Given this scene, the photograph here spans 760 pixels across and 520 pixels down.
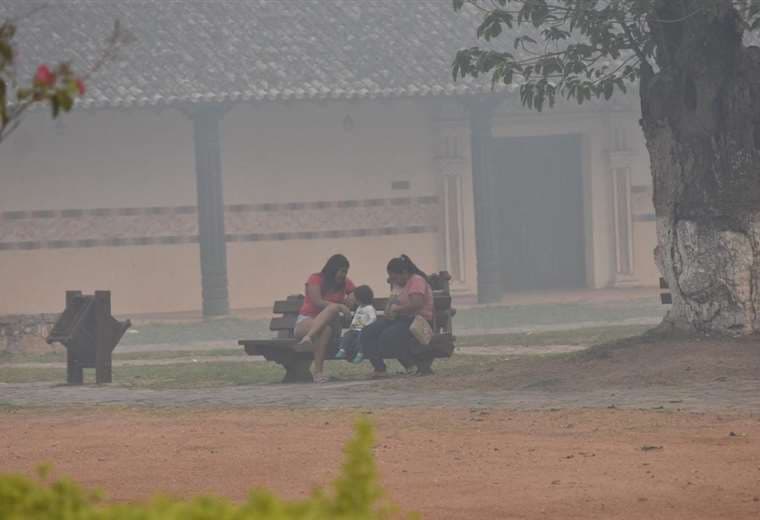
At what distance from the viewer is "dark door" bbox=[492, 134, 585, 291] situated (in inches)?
1226

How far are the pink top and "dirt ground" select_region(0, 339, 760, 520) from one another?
680 mm

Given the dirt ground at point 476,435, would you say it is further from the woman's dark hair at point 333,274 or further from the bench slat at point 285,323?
the bench slat at point 285,323

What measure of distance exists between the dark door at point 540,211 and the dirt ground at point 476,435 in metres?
14.8

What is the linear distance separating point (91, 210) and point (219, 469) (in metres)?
18.8

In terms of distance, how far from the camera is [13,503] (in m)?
4.07

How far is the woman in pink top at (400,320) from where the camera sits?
53.9ft

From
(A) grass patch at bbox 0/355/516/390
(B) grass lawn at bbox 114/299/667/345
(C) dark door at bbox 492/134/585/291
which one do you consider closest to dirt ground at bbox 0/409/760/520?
(A) grass patch at bbox 0/355/516/390

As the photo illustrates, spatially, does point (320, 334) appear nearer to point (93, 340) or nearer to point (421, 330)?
point (421, 330)

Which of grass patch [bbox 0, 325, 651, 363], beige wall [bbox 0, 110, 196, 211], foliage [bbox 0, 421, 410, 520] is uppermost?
beige wall [bbox 0, 110, 196, 211]

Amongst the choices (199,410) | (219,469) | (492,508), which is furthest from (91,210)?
(492,508)

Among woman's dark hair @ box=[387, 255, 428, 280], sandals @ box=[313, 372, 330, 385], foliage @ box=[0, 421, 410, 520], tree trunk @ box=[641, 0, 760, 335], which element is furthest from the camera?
woman's dark hair @ box=[387, 255, 428, 280]

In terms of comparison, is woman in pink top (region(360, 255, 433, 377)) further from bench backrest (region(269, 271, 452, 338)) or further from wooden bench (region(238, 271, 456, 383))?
bench backrest (region(269, 271, 452, 338))

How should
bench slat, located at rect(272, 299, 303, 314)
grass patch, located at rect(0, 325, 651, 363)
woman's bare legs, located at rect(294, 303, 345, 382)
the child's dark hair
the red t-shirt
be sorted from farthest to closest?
grass patch, located at rect(0, 325, 651, 363), bench slat, located at rect(272, 299, 303, 314), the red t-shirt, the child's dark hair, woman's bare legs, located at rect(294, 303, 345, 382)

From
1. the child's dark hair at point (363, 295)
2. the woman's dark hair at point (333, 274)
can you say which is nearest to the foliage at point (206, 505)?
the child's dark hair at point (363, 295)
